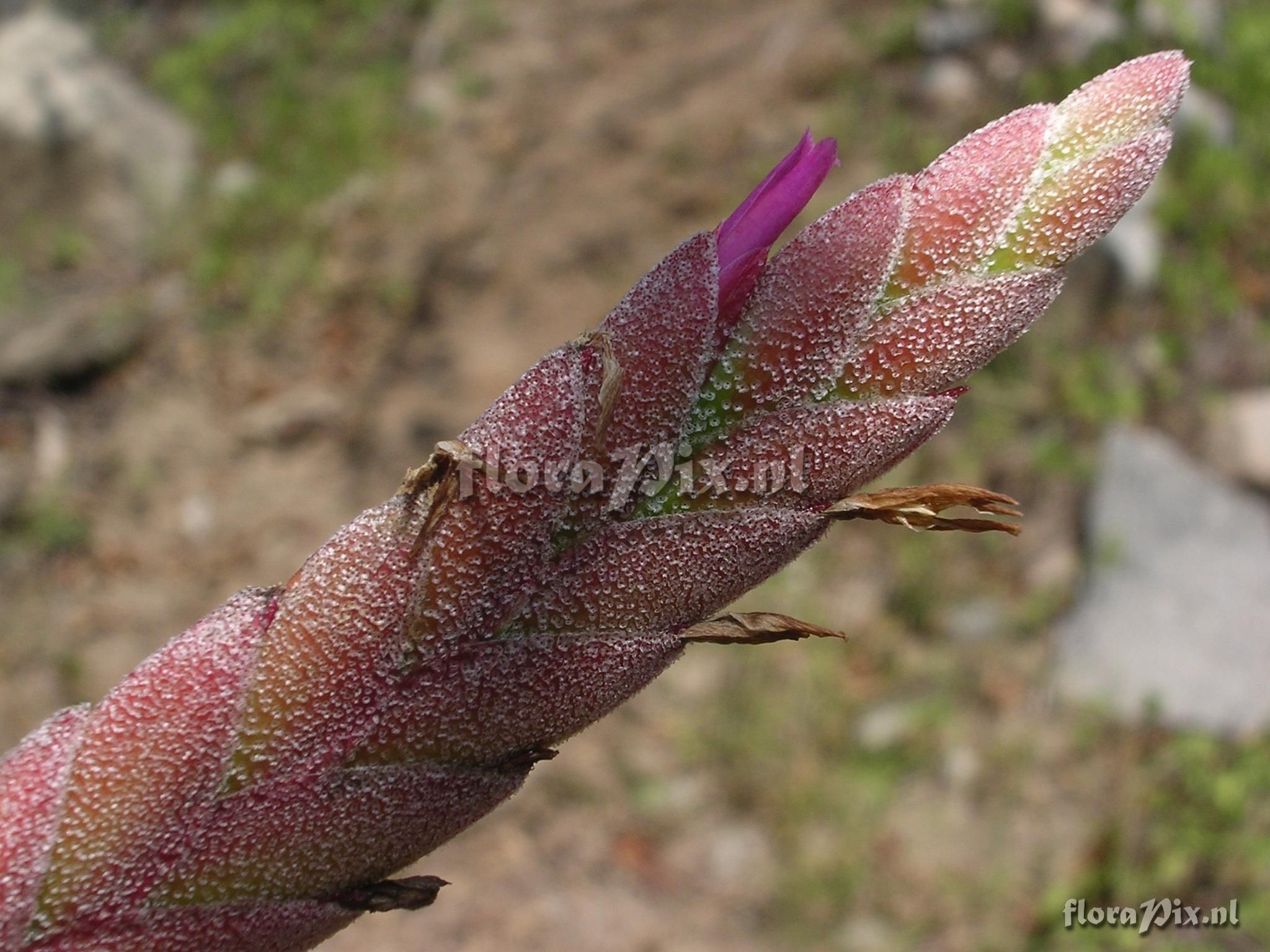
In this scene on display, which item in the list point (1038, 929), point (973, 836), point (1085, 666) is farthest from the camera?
point (1085, 666)

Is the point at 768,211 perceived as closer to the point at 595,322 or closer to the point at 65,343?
the point at 595,322

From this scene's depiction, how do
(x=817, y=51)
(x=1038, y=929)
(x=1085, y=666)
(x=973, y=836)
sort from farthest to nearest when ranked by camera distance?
1. (x=817, y=51)
2. (x=1085, y=666)
3. (x=973, y=836)
4. (x=1038, y=929)

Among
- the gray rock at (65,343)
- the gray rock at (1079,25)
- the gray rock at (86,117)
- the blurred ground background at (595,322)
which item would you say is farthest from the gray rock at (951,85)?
the gray rock at (65,343)

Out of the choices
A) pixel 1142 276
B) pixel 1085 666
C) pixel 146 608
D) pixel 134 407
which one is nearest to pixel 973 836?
pixel 1085 666

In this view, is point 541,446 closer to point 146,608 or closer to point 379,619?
point 379,619

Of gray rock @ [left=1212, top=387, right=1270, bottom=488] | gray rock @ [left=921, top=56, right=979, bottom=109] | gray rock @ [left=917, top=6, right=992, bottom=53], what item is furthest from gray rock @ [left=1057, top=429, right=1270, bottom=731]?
gray rock @ [left=917, top=6, right=992, bottom=53]

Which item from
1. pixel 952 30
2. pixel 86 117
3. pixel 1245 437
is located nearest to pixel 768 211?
pixel 1245 437

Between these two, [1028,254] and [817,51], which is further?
[817,51]

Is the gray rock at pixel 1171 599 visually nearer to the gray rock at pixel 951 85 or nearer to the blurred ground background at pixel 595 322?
the blurred ground background at pixel 595 322
